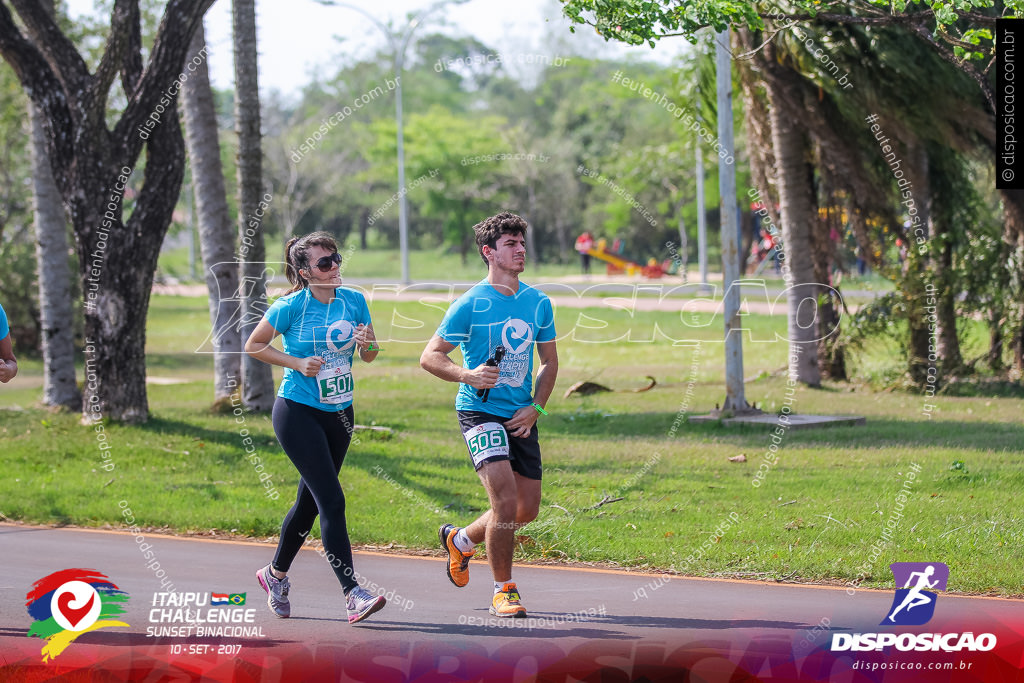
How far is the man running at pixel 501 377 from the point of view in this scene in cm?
566

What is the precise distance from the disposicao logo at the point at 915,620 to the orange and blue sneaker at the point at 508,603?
1.59m

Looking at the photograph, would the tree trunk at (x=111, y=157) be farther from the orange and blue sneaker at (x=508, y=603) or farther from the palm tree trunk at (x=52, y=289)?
the orange and blue sneaker at (x=508, y=603)

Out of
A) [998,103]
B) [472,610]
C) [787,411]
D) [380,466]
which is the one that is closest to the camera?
[472,610]

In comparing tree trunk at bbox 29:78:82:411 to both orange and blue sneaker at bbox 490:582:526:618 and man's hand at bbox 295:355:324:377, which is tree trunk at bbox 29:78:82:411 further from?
orange and blue sneaker at bbox 490:582:526:618

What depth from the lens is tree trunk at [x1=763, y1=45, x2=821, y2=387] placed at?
1432 cm

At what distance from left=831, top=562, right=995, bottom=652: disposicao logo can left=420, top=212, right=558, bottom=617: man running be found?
1.70 m

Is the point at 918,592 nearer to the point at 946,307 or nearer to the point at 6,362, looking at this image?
the point at 6,362

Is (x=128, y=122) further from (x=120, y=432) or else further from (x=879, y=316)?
(x=879, y=316)

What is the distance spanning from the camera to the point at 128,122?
459 inches

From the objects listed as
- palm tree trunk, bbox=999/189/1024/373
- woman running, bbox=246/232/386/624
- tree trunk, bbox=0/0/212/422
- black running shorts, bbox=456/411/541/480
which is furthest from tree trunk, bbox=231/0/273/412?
palm tree trunk, bbox=999/189/1024/373

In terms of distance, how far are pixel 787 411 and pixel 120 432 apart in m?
7.25

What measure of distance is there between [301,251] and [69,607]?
2287 millimetres

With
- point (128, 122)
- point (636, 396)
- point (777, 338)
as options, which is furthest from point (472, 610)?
point (777, 338)

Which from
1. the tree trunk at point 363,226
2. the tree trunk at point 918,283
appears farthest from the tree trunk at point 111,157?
the tree trunk at point 363,226
